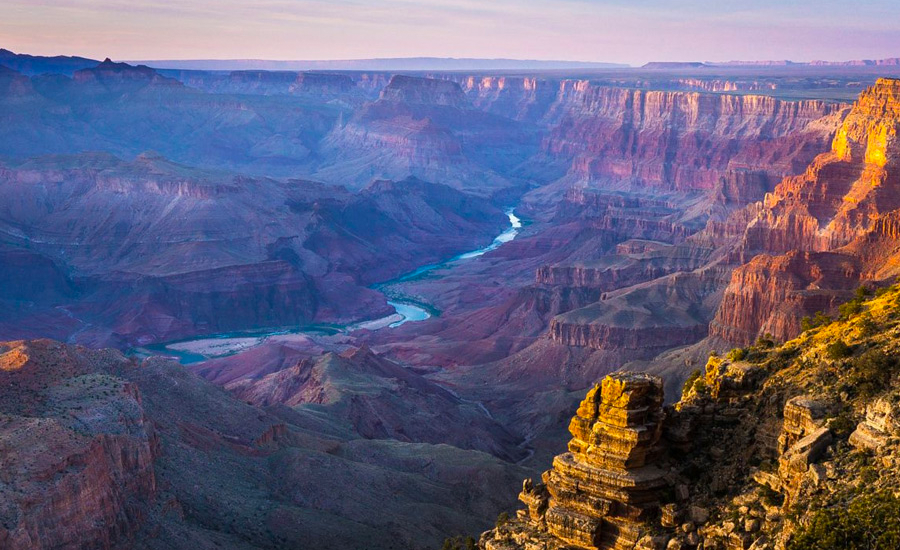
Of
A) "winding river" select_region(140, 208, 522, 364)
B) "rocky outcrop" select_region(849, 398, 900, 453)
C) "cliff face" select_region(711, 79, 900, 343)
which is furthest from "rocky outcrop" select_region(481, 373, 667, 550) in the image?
"winding river" select_region(140, 208, 522, 364)

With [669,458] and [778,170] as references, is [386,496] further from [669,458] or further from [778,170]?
[778,170]

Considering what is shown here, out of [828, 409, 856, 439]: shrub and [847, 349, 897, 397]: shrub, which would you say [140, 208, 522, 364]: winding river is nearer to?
[847, 349, 897, 397]: shrub

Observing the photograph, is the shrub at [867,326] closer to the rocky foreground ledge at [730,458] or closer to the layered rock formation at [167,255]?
the rocky foreground ledge at [730,458]

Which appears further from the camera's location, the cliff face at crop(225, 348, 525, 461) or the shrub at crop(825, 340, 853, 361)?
the cliff face at crop(225, 348, 525, 461)

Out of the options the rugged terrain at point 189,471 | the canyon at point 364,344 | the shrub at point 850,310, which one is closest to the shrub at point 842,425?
the canyon at point 364,344

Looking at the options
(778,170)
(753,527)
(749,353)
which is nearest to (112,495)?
Answer: (749,353)

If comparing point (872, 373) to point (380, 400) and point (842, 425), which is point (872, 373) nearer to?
point (842, 425)
